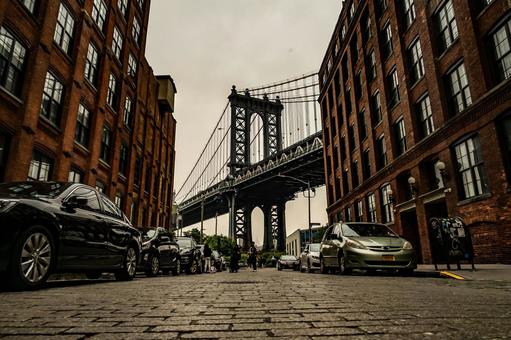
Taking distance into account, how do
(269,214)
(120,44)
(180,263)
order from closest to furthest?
1. (180,263)
2. (120,44)
3. (269,214)

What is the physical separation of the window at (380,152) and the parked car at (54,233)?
19.3m

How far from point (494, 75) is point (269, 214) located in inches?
2274

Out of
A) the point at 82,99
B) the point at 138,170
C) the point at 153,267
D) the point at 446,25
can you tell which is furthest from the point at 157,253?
the point at 446,25

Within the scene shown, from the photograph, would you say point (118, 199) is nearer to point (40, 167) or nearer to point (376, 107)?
point (40, 167)

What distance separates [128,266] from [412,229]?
16351 mm

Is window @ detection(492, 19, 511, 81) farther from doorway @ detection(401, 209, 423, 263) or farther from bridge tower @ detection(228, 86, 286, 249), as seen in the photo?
bridge tower @ detection(228, 86, 286, 249)

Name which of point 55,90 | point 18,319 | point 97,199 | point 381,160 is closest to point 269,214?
point 381,160

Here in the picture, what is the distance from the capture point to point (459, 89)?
51.0ft

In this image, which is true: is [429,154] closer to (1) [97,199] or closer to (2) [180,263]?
(2) [180,263]

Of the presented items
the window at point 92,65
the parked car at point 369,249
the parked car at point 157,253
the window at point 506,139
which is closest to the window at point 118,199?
the window at point 92,65

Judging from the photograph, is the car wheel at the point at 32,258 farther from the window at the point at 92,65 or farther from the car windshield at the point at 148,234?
the window at the point at 92,65

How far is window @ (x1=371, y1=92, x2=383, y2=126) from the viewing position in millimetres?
24578

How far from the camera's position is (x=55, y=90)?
15.3 m

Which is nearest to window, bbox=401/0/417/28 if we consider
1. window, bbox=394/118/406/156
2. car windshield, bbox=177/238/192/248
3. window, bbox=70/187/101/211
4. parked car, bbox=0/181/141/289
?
window, bbox=394/118/406/156
